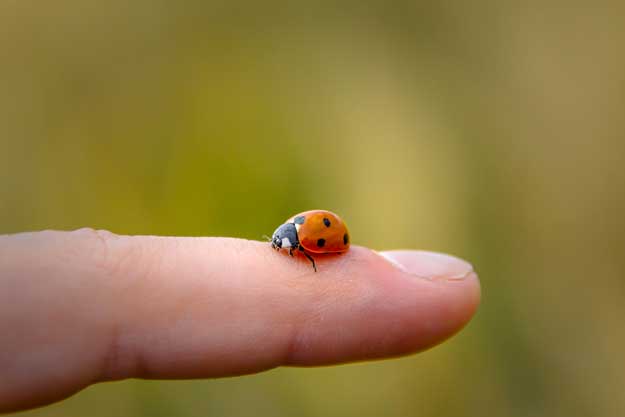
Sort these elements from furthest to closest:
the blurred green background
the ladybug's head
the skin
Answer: the blurred green background → the ladybug's head → the skin

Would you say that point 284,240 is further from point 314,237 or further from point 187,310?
point 187,310

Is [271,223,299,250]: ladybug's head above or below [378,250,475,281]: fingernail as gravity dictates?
above

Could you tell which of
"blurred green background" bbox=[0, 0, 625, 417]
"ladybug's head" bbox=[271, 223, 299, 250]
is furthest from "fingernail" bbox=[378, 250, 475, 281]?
"blurred green background" bbox=[0, 0, 625, 417]

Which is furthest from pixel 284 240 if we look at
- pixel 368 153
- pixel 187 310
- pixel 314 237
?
pixel 368 153

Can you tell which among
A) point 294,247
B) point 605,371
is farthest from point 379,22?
point 294,247

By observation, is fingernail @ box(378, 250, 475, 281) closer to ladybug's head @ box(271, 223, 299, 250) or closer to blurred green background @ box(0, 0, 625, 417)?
ladybug's head @ box(271, 223, 299, 250)

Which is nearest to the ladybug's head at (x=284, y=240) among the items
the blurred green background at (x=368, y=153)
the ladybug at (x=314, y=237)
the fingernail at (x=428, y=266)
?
the ladybug at (x=314, y=237)

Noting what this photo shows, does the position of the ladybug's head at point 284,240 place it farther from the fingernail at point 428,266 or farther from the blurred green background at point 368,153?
the blurred green background at point 368,153
